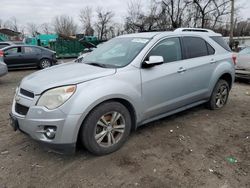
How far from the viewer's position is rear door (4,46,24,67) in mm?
12688

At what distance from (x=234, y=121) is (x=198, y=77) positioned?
1.16 metres

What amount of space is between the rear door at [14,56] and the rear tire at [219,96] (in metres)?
10.7

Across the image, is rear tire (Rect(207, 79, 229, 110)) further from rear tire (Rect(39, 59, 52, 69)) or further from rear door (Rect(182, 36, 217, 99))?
rear tire (Rect(39, 59, 52, 69))

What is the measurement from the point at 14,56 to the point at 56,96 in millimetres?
11057

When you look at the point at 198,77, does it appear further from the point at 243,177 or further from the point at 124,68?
the point at 243,177

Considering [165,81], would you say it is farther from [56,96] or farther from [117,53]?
[56,96]

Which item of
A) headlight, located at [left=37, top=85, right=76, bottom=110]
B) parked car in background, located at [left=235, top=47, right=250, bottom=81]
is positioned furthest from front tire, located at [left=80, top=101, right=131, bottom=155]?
parked car in background, located at [left=235, top=47, right=250, bottom=81]

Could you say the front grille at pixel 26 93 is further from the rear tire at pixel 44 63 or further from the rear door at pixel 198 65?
the rear tire at pixel 44 63

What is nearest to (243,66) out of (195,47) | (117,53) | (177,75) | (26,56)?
(195,47)

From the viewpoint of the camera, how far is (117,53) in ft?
13.8

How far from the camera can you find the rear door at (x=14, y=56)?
1269 centimetres

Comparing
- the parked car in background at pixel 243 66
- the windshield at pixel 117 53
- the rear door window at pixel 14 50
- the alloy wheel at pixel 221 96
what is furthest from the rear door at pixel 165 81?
the rear door window at pixel 14 50

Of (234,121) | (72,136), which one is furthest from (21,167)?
(234,121)

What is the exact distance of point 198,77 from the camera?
184 inches
